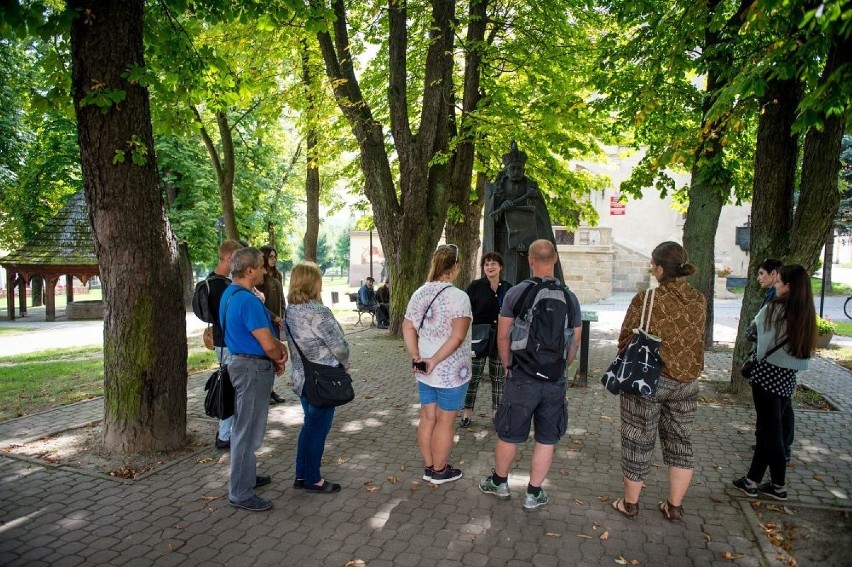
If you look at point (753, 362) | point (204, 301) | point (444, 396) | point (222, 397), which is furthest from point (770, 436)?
point (204, 301)

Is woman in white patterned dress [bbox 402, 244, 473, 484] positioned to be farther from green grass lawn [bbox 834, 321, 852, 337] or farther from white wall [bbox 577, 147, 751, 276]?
white wall [bbox 577, 147, 751, 276]

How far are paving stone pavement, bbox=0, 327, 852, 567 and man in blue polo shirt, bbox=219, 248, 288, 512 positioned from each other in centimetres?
29

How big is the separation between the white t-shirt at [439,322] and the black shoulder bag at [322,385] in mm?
654

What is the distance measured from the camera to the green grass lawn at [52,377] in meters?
7.96

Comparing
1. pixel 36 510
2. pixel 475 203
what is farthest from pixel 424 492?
pixel 475 203

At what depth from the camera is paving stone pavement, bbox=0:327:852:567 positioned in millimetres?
3777

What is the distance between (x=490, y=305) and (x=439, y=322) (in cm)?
173

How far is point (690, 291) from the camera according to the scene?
4.05 meters

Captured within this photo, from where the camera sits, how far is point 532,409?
430 centimetres

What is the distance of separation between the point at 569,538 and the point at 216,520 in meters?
2.47

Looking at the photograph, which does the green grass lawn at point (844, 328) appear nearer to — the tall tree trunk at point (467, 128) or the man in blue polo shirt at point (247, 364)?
the tall tree trunk at point (467, 128)

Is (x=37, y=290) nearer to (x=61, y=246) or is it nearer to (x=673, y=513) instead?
(x=61, y=246)

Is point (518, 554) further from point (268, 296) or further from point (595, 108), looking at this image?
point (595, 108)

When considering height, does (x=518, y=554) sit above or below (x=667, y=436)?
below
